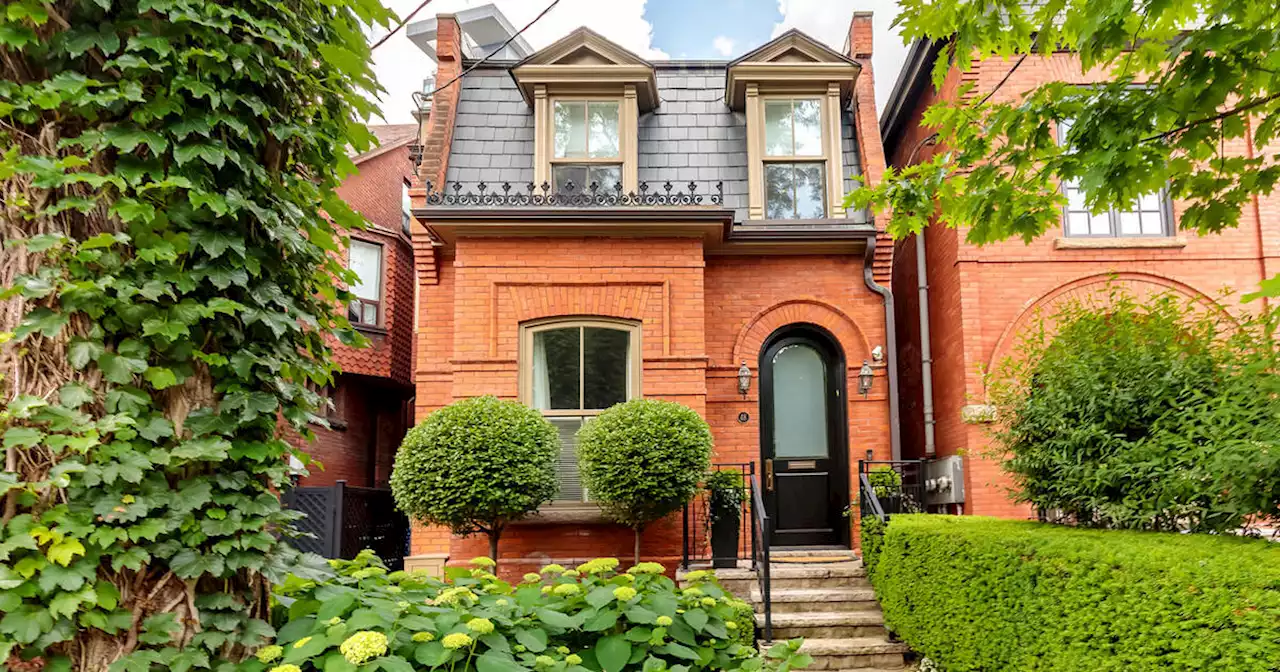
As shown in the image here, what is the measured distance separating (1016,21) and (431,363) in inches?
285

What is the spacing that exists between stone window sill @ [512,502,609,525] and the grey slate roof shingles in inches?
160

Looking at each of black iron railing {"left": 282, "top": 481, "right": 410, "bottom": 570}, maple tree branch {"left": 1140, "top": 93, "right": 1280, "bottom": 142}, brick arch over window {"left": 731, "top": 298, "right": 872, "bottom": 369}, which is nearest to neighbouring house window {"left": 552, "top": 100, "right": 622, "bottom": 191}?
brick arch over window {"left": 731, "top": 298, "right": 872, "bottom": 369}

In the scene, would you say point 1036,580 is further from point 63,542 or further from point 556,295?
point 556,295

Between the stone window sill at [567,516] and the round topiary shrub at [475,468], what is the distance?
0.71m

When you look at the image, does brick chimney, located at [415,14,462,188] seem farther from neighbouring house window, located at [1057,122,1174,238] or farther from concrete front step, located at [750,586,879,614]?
neighbouring house window, located at [1057,122,1174,238]

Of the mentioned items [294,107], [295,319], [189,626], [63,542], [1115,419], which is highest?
[294,107]

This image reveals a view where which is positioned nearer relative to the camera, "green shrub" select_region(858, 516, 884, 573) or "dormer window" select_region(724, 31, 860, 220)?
"green shrub" select_region(858, 516, 884, 573)

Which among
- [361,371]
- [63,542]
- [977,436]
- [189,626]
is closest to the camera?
[63,542]

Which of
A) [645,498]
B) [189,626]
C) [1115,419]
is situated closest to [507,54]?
[645,498]

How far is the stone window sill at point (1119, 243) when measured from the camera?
32.7 ft

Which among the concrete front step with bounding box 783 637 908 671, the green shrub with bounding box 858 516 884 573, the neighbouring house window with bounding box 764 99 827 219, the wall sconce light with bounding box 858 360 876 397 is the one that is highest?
the neighbouring house window with bounding box 764 99 827 219

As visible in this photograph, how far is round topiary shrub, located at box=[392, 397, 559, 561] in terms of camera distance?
25.9 ft

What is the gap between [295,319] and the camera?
113 inches

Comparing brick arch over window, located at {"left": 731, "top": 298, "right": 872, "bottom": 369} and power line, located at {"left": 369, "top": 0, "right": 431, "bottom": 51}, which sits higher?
power line, located at {"left": 369, "top": 0, "right": 431, "bottom": 51}
